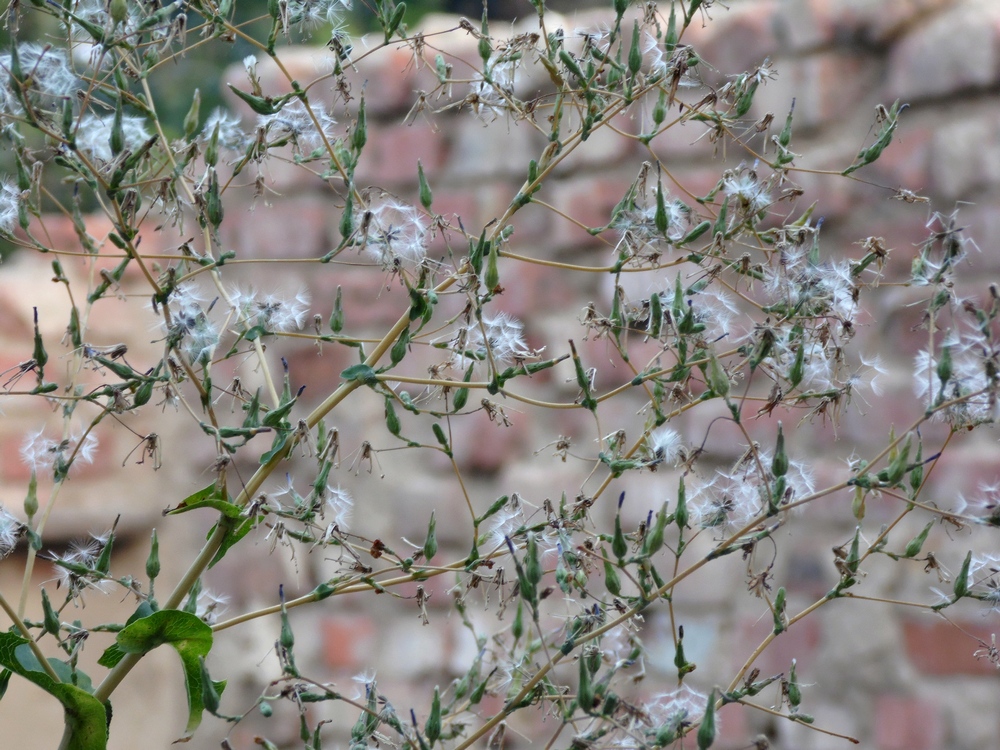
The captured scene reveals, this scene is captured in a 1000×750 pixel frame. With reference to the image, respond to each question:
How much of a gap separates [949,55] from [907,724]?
2.07ft

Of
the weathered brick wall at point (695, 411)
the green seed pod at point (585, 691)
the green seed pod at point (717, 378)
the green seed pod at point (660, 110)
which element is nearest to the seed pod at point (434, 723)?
the green seed pod at point (585, 691)

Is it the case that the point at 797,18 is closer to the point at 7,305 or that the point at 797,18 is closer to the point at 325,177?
the point at 325,177

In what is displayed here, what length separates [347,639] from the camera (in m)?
1.28

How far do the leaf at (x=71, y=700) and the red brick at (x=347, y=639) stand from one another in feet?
2.72

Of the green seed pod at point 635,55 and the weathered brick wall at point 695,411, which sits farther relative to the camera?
the weathered brick wall at point 695,411

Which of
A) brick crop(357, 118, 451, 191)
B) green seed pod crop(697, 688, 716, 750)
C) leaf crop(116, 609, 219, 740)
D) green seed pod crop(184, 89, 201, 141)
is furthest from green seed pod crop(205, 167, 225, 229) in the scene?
brick crop(357, 118, 451, 191)

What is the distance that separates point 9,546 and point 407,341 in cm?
19

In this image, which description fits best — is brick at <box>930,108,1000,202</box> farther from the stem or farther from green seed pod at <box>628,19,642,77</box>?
the stem

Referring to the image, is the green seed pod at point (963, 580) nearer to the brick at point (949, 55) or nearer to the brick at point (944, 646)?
the brick at point (944, 646)

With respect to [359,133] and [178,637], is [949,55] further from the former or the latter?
[178,637]

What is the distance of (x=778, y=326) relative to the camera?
46 cm

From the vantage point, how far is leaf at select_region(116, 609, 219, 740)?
1.40ft

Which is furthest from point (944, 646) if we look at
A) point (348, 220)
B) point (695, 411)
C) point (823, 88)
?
point (348, 220)

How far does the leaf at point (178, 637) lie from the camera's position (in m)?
0.43
